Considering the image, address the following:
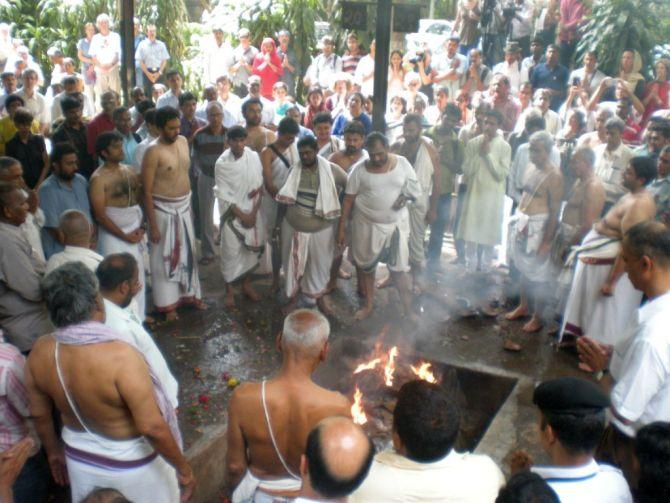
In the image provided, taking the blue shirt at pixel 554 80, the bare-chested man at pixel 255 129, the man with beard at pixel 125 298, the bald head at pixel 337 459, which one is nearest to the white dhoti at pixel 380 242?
the bare-chested man at pixel 255 129

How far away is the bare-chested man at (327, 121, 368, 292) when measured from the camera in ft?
23.7

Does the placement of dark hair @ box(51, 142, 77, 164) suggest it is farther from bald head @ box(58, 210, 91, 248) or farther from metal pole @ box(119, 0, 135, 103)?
metal pole @ box(119, 0, 135, 103)

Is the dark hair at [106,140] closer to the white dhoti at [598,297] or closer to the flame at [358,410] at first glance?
the flame at [358,410]

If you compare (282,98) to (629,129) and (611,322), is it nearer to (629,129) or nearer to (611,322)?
(629,129)

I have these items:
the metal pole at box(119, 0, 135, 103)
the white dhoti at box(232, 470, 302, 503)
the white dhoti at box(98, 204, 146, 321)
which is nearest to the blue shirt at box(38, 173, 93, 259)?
the white dhoti at box(98, 204, 146, 321)

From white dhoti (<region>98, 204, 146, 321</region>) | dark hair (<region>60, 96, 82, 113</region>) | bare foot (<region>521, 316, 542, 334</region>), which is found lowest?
bare foot (<region>521, 316, 542, 334</region>)

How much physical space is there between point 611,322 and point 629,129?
4243 millimetres

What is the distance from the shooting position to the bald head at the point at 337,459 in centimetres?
229

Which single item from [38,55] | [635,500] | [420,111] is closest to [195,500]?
[635,500]

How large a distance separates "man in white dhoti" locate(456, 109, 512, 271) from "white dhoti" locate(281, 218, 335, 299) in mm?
2023

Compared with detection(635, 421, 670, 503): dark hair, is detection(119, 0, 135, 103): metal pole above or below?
above

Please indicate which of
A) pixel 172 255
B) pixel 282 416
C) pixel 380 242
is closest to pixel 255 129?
pixel 172 255

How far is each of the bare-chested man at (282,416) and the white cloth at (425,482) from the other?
65 cm

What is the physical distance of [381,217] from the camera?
23.1 ft
